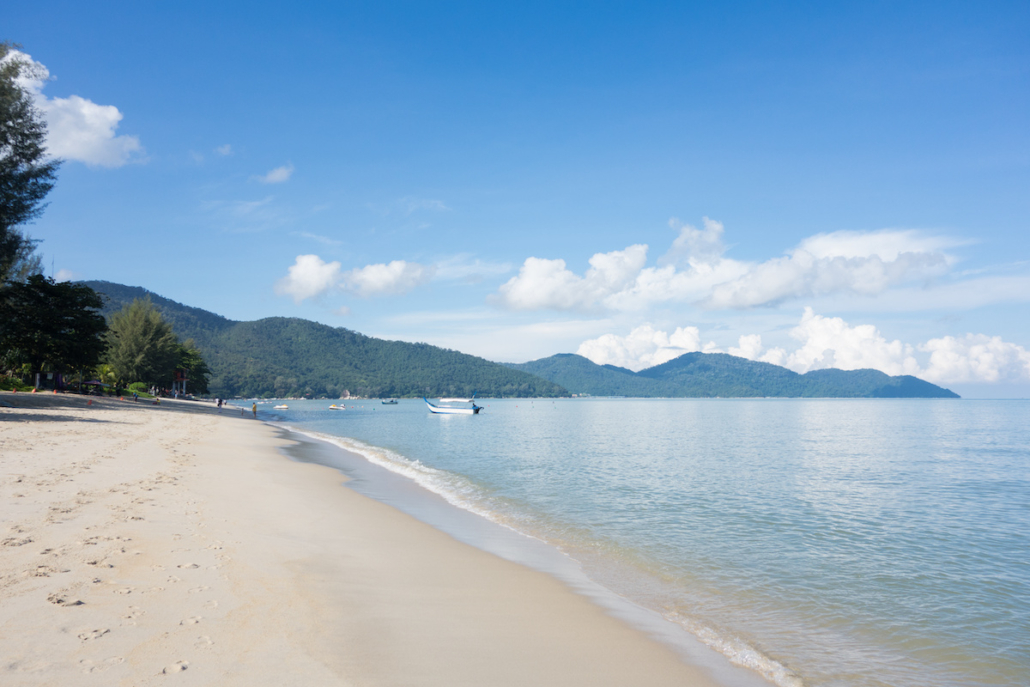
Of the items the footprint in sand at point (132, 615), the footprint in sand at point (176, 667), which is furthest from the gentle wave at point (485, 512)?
the footprint in sand at point (132, 615)

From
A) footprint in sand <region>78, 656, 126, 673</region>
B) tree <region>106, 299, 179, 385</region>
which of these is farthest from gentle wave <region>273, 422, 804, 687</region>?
tree <region>106, 299, 179, 385</region>

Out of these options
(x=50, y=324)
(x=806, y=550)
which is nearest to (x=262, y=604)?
(x=806, y=550)

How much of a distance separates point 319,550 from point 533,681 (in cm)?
593

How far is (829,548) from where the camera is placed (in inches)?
518

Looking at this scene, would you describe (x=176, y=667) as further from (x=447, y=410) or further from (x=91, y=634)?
(x=447, y=410)

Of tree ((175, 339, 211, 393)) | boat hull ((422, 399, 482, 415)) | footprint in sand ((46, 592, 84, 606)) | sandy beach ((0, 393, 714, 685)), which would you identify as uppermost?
tree ((175, 339, 211, 393))

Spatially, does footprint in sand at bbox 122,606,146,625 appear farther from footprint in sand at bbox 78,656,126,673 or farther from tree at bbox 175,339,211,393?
tree at bbox 175,339,211,393

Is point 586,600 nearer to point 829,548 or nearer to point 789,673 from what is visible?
point 789,673

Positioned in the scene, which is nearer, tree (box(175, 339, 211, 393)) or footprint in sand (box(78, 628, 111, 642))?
footprint in sand (box(78, 628, 111, 642))

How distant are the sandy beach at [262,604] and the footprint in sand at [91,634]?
3 cm

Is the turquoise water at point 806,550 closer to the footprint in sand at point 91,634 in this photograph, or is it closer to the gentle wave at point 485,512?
the gentle wave at point 485,512

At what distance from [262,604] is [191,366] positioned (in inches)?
4833

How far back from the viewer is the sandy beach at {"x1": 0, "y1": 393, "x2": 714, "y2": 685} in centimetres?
526

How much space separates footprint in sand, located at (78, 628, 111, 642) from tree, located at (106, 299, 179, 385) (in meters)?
88.2
